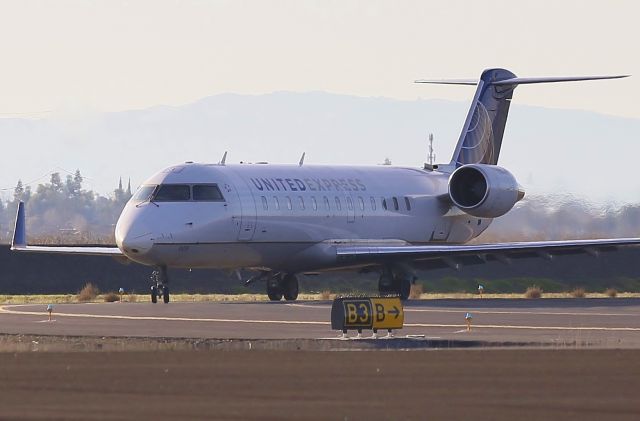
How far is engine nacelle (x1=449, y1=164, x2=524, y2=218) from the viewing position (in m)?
48.4

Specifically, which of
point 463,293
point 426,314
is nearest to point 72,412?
point 426,314

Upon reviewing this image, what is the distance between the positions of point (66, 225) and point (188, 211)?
327 ft

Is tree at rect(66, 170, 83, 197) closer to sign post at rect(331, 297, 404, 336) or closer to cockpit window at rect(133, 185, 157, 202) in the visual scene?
cockpit window at rect(133, 185, 157, 202)

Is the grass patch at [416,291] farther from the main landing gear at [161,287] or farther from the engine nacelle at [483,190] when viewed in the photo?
the main landing gear at [161,287]

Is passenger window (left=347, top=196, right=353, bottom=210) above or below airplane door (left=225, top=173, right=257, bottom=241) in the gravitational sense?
above

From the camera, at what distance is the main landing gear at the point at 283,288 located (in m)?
46.7

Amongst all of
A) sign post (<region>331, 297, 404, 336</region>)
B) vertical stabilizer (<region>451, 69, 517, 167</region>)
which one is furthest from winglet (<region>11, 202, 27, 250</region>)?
sign post (<region>331, 297, 404, 336</region>)

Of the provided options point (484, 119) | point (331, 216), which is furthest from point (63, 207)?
point (331, 216)

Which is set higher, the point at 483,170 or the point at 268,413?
the point at 483,170

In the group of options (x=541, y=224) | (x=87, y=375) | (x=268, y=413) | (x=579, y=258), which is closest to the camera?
(x=268, y=413)

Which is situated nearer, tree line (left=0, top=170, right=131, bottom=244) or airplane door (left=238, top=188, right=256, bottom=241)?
airplane door (left=238, top=188, right=256, bottom=241)

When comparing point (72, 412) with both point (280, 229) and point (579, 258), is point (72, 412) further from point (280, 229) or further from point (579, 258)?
point (579, 258)

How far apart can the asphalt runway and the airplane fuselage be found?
6.54 ft

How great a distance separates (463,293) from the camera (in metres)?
52.5
